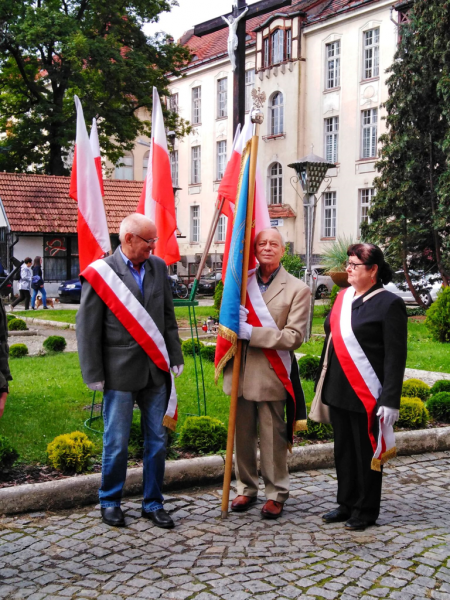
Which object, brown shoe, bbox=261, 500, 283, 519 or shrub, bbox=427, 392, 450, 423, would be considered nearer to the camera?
brown shoe, bbox=261, 500, 283, 519

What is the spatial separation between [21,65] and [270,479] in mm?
27011

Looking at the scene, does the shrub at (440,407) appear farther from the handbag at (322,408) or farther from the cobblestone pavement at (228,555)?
the handbag at (322,408)

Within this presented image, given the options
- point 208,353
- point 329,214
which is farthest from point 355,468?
point 329,214

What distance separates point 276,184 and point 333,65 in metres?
6.50

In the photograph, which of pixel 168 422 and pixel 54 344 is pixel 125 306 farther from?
pixel 54 344

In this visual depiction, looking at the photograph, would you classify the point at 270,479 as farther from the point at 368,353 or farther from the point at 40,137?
the point at 40,137

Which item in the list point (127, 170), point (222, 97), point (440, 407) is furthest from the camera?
point (127, 170)

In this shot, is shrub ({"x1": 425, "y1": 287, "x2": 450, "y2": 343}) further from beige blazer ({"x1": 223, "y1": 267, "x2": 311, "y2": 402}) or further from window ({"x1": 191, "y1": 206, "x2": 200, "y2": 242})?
window ({"x1": 191, "y1": 206, "x2": 200, "y2": 242})

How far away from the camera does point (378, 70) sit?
32.6m

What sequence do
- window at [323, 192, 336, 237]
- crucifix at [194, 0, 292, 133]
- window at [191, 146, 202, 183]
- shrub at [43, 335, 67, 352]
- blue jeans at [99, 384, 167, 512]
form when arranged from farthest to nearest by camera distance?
window at [191, 146, 202, 183] < window at [323, 192, 336, 237] < shrub at [43, 335, 67, 352] < crucifix at [194, 0, 292, 133] < blue jeans at [99, 384, 167, 512]

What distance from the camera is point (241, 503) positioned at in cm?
517

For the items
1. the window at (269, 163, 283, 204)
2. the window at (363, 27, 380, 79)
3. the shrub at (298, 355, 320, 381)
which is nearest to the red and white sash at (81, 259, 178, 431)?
the shrub at (298, 355, 320, 381)

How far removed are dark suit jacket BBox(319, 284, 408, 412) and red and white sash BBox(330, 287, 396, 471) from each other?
4 cm

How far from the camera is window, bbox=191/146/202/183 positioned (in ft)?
142
